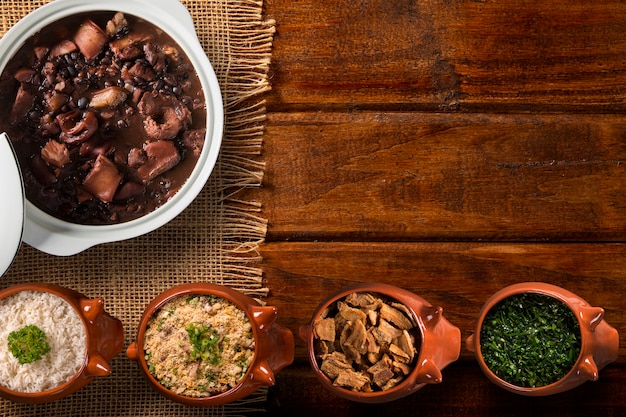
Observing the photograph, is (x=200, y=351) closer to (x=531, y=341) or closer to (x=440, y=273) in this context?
(x=440, y=273)

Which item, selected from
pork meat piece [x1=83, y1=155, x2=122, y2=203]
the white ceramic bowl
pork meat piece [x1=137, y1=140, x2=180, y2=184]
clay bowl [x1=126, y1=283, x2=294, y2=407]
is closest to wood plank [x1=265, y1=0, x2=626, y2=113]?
the white ceramic bowl

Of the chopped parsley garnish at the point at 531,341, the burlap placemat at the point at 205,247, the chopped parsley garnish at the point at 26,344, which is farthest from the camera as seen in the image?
the burlap placemat at the point at 205,247

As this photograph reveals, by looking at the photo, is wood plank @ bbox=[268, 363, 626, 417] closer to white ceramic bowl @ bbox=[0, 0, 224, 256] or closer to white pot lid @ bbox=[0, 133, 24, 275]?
white ceramic bowl @ bbox=[0, 0, 224, 256]

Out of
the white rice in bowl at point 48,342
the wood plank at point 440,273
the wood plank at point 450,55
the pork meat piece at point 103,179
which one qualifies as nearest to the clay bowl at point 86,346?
the white rice in bowl at point 48,342

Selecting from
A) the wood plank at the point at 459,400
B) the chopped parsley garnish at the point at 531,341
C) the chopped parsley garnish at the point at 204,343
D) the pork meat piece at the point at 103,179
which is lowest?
the wood plank at the point at 459,400

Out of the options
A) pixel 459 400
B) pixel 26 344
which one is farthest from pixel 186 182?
pixel 459 400

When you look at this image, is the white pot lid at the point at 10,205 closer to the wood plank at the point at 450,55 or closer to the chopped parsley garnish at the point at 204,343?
the chopped parsley garnish at the point at 204,343
